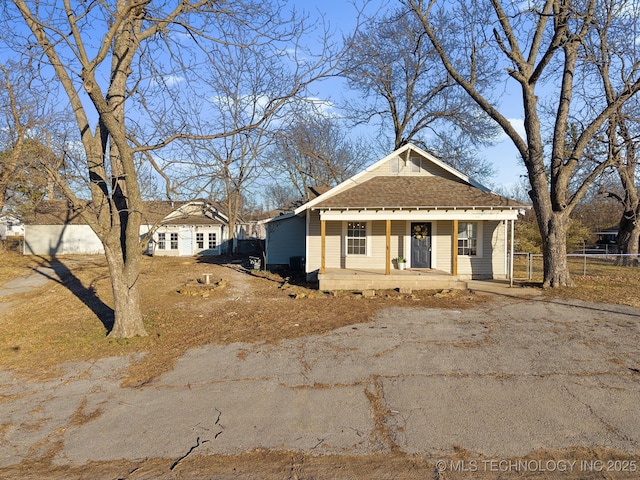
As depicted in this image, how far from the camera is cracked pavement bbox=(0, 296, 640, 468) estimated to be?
4.09 metres

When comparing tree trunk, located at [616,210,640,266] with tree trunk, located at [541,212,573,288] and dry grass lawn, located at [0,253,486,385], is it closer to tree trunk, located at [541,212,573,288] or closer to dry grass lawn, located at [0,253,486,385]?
tree trunk, located at [541,212,573,288]

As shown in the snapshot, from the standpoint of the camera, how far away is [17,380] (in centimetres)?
628

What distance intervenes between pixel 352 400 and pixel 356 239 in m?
11.3

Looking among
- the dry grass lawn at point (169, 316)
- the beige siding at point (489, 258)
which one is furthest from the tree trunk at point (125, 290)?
the beige siding at point (489, 258)

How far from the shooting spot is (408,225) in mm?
15867

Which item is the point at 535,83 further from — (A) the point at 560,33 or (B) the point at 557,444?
(B) the point at 557,444

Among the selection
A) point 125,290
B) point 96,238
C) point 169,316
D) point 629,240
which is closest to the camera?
point 125,290

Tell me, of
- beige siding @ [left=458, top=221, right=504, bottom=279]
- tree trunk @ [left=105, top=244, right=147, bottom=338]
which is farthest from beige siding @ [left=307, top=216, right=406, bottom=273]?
tree trunk @ [left=105, top=244, right=147, bottom=338]

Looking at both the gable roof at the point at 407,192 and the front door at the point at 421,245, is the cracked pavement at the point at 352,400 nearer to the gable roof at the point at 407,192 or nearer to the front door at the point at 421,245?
the gable roof at the point at 407,192

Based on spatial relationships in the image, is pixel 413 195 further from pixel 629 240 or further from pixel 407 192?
pixel 629 240

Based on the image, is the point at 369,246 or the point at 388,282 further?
the point at 369,246

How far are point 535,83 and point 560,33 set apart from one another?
1.75m

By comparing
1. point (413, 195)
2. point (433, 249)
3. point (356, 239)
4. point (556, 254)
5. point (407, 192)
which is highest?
point (407, 192)

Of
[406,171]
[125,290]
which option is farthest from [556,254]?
[125,290]
